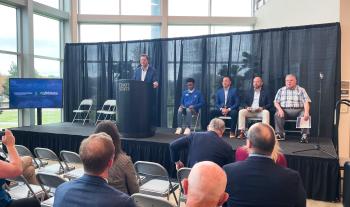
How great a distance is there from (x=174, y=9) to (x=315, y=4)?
4.03 metres

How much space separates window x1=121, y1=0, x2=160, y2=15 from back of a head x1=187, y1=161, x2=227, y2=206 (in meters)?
8.00

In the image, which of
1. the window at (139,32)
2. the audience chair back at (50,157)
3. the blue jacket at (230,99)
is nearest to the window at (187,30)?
the window at (139,32)

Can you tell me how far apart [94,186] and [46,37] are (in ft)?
24.9

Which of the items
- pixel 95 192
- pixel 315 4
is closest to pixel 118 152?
pixel 95 192

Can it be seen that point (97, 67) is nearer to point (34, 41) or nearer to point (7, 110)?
point (34, 41)

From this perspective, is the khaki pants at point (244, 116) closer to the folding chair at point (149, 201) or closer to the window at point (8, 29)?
the folding chair at point (149, 201)

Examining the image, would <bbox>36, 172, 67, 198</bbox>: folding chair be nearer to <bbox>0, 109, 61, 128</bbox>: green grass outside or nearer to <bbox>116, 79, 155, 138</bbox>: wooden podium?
<bbox>116, 79, 155, 138</bbox>: wooden podium

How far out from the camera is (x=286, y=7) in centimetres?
713

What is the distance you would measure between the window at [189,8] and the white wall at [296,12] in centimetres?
147

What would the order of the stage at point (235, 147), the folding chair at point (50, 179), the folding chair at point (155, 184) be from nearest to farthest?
1. the folding chair at point (50, 179)
2. the folding chair at point (155, 184)
3. the stage at point (235, 147)

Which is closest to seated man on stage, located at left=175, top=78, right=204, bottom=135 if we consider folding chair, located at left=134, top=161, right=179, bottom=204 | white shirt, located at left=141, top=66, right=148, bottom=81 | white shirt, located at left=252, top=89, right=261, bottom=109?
white shirt, located at left=141, top=66, right=148, bottom=81

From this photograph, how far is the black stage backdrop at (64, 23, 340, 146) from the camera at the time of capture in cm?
521

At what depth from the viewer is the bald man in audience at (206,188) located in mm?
1187

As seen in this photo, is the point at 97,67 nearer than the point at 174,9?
Yes
